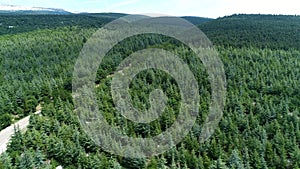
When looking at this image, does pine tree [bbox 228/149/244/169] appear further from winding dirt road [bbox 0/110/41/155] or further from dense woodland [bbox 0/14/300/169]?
winding dirt road [bbox 0/110/41/155]

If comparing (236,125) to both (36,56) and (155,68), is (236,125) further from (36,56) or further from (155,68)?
(36,56)

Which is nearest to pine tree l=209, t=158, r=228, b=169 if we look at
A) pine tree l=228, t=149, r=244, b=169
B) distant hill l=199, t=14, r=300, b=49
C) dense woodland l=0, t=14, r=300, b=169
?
dense woodland l=0, t=14, r=300, b=169

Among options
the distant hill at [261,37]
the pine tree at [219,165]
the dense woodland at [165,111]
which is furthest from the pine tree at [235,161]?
the distant hill at [261,37]

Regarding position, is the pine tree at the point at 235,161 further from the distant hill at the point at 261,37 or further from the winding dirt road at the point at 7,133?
the distant hill at the point at 261,37

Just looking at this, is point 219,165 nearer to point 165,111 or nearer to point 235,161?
point 235,161

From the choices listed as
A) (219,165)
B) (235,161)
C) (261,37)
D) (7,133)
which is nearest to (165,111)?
(235,161)

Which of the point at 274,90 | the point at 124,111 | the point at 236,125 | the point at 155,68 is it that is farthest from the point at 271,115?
the point at 155,68

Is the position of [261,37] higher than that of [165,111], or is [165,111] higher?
[261,37]

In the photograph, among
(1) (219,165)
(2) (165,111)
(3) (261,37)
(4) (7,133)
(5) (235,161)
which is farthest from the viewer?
(3) (261,37)
